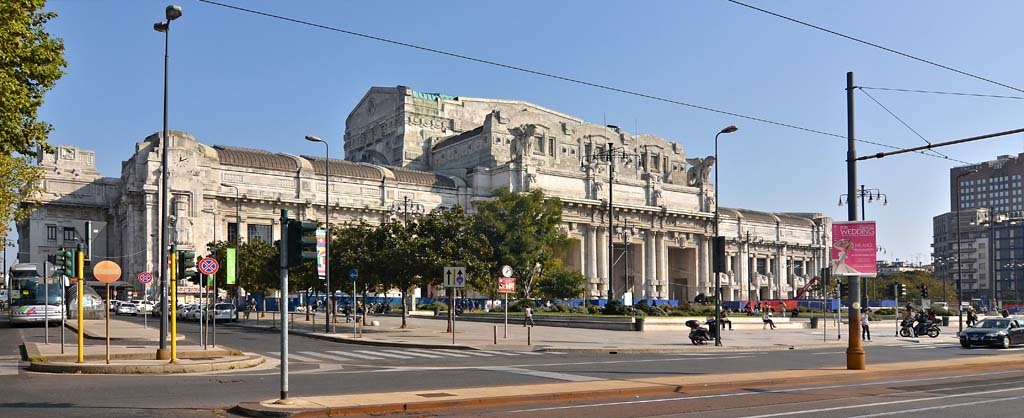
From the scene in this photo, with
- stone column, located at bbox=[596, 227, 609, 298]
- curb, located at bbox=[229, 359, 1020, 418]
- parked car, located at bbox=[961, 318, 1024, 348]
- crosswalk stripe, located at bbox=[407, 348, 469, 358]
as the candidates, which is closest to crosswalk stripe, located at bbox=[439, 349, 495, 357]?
Answer: crosswalk stripe, located at bbox=[407, 348, 469, 358]

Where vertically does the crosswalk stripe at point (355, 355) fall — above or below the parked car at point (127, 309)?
above

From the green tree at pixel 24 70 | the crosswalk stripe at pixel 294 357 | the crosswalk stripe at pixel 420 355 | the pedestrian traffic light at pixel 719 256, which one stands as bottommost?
the crosswalk stripe at pixel 420 355

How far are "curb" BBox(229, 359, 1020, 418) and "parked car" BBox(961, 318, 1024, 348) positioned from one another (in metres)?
16.2

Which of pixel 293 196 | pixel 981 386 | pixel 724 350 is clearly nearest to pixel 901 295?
pixel 724 350

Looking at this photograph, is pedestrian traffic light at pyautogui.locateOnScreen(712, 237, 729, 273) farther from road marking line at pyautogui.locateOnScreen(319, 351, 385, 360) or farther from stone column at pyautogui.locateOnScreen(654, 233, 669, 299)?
stone column at pyautogui.locateOnScreen(654, 233, 669, 299)

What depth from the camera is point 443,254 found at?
4725 centimetres

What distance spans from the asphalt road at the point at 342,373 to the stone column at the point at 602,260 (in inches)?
3170

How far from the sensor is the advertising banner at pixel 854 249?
23562 mm

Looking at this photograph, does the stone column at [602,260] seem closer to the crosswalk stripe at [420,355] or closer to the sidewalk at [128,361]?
the crosswalk stripe at [420,355]

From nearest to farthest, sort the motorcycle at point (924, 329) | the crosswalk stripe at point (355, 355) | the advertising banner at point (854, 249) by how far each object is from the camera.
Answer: the advertising banner at point (854, 249)
the crosswalk stripe at point (355, 355)
the motorcycle at point (924, 329)

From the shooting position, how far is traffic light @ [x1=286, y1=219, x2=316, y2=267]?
14.3 meters

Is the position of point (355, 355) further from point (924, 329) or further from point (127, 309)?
point (127, 309)

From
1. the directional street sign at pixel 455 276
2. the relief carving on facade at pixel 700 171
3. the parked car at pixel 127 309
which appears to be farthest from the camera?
the relief carving on facade at pixel 700 171

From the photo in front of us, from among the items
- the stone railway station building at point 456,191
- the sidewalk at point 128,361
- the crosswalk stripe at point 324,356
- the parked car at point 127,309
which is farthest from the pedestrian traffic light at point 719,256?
the stone railway station building at point 456,191
